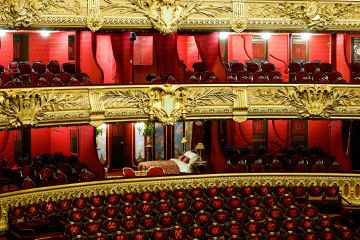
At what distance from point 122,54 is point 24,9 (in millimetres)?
2760

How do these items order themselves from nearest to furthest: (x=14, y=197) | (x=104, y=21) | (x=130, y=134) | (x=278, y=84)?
(x=14, y=197), (x=104, y=21), (x=278, y=84), (x=130, y=134)

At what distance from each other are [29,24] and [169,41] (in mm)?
2663

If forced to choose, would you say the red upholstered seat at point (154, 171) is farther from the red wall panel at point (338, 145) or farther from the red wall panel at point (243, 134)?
the red wall panel at point (338, 145)

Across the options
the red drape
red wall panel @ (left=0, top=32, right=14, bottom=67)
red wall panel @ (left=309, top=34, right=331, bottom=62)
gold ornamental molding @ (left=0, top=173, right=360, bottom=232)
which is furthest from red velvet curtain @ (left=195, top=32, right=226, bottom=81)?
red wall panel @ (left=0, top=32, right=14, bottom=67)

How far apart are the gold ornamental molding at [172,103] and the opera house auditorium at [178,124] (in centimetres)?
2

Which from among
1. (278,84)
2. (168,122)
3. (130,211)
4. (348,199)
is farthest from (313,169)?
(130,211)

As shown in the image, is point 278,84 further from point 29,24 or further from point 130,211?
point 29,24

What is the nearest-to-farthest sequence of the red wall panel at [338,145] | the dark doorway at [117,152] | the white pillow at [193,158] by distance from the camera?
the red wall panel at [338,145] → the white pillow at [193,158] → the dark doorway at [117,152]

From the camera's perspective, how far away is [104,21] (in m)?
10.8

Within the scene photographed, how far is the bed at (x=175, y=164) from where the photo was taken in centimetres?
1277

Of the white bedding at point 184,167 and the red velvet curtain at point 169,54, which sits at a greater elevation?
the red velvet curtain at point 169,54

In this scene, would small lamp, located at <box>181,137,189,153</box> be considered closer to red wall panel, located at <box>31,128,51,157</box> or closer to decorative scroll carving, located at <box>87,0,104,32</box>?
red wall panel, located at <box>31,128,51,157</box>

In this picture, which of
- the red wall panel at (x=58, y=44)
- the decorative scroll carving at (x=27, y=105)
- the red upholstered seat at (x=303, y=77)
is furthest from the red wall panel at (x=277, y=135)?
the decorative scroll carving at (x=27, y=105)

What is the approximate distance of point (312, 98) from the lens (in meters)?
11.6
